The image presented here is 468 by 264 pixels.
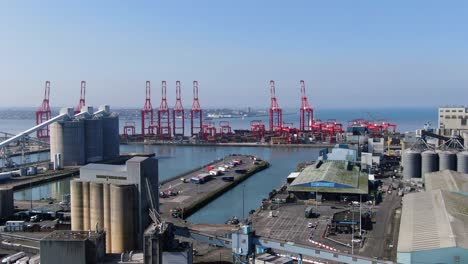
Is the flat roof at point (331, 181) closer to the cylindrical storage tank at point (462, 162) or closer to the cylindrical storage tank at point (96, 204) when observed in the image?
the cylindrical storage tank at point (462, 162)

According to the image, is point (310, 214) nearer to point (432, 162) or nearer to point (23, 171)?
point (432, 162)

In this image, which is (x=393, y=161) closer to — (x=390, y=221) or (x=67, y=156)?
(x=390, y=221)

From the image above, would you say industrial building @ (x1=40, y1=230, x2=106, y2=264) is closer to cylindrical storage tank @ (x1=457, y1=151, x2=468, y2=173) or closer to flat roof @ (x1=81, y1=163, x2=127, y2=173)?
flat roof @ (x1=81, y1=163, x2=127, y2=173)

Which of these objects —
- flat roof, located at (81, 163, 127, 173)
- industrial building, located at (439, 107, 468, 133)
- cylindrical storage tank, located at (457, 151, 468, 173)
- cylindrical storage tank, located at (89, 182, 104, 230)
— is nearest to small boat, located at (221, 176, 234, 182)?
cylindrical storage tank, located at (457, 151, 468, 173)

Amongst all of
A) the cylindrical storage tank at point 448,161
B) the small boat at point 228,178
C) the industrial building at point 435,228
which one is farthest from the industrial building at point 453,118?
the industrial building at point 435,228

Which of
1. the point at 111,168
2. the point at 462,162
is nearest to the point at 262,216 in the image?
the point at 111,168
